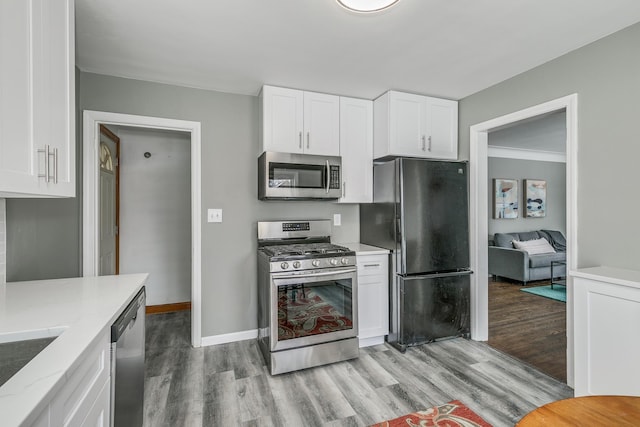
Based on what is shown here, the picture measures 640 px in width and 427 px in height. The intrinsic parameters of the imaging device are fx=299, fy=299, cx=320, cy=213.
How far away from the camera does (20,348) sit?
3.19 feet

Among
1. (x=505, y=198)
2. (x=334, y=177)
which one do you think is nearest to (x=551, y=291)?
(x=505, y=198)

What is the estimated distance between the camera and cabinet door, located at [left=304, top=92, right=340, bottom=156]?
2834 millimetres

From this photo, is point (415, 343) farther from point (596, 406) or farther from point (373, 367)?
point (596, 406)

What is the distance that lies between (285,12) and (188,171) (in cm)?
266

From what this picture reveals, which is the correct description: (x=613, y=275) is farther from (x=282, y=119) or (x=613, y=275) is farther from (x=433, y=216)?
(x=282, y=119)

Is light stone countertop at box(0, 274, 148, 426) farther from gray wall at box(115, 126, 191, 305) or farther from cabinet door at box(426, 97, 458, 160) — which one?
cabinet door at box(426, 97, 458, 160)

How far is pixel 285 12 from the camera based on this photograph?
1.76 meters

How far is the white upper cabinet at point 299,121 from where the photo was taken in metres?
2.70

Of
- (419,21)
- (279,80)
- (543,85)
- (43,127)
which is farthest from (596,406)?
(279,80)

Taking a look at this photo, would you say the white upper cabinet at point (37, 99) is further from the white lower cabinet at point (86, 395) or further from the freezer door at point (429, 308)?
the freezer door at point (429, 308)

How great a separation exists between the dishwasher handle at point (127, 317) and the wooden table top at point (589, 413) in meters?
1.39

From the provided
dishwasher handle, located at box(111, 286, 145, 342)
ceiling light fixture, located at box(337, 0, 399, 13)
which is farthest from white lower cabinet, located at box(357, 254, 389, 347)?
ceiling light fixture, located at box(337, 0, 399, 13)

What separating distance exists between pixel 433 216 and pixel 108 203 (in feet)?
10.9

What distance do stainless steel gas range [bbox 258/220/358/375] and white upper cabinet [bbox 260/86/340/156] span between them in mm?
967
